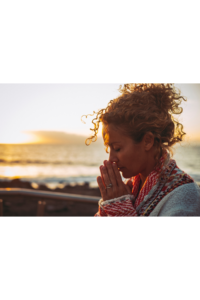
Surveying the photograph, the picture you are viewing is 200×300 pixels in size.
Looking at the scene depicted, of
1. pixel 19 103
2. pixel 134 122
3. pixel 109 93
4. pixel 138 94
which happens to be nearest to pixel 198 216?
pixel 134 122

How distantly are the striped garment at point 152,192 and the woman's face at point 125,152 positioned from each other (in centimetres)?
9

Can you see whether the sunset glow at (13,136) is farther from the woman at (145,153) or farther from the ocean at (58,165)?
the ocean at (58,165)

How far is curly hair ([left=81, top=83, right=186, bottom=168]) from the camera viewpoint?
125 cm

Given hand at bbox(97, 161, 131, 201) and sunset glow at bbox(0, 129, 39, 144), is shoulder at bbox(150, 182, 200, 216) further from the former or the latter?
sunset glow at bbox(0, 129, 39, 144)

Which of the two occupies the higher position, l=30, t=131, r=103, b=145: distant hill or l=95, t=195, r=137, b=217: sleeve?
l=30, t=131, r=103, b=145: distant hill

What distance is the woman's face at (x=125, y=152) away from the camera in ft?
4.18

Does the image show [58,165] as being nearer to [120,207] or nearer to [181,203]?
[120,207]

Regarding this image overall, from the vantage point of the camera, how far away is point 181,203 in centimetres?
113

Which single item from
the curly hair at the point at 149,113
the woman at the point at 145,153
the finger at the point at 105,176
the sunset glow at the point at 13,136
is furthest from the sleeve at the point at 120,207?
the sunset glow at the point at 13,136

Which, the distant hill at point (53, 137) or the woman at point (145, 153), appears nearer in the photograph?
the woman at point (145, 153)

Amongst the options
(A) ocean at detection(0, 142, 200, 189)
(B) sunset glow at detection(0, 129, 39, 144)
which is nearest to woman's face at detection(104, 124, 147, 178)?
(B) sunset glow at detection(0, 129, 39, 144)

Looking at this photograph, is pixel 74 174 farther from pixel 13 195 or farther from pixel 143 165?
pixel 143 165

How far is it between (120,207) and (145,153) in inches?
12.5

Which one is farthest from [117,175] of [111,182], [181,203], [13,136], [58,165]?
[58,165]
